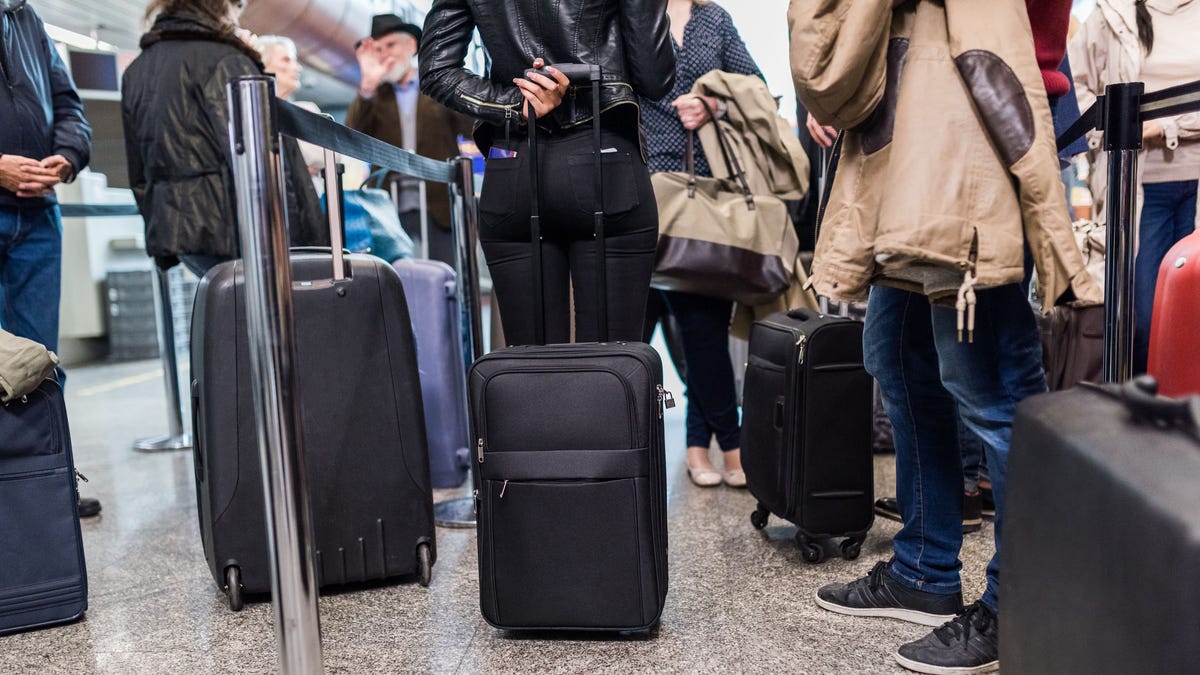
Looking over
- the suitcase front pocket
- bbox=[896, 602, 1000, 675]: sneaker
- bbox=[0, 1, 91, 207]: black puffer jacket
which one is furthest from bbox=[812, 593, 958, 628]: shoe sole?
bbox=[0, 1, 91, 207]: black puffer jacket

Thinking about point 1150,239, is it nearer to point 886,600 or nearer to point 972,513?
point 972,513

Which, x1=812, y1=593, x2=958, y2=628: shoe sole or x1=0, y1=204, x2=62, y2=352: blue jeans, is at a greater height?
x1=0, y1=204, x2=62, y2=352: blue jeans

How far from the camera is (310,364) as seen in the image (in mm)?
1859

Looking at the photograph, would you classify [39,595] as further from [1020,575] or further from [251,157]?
[1020,575]

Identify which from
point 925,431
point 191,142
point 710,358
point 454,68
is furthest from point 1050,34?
point 191,142

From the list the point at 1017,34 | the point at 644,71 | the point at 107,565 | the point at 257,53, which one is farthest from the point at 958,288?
the point at 257,53

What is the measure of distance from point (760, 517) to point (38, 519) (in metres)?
1.50

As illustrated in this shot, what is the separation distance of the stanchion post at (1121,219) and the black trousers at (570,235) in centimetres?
78

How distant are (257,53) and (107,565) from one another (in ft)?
4.80

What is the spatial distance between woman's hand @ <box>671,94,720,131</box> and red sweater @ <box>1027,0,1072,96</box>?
126cm

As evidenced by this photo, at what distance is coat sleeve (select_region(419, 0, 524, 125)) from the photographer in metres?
→ 1.82

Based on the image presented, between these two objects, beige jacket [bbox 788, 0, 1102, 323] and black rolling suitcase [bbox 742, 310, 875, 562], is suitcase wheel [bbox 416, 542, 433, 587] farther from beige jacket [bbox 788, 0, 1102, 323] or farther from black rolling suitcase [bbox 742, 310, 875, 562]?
beige jacket [bbox 788, 0, 1102, 323]

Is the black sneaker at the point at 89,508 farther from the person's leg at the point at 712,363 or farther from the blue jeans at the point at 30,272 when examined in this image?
the person's leg at the point at 712,363

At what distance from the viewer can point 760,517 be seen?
227cm
